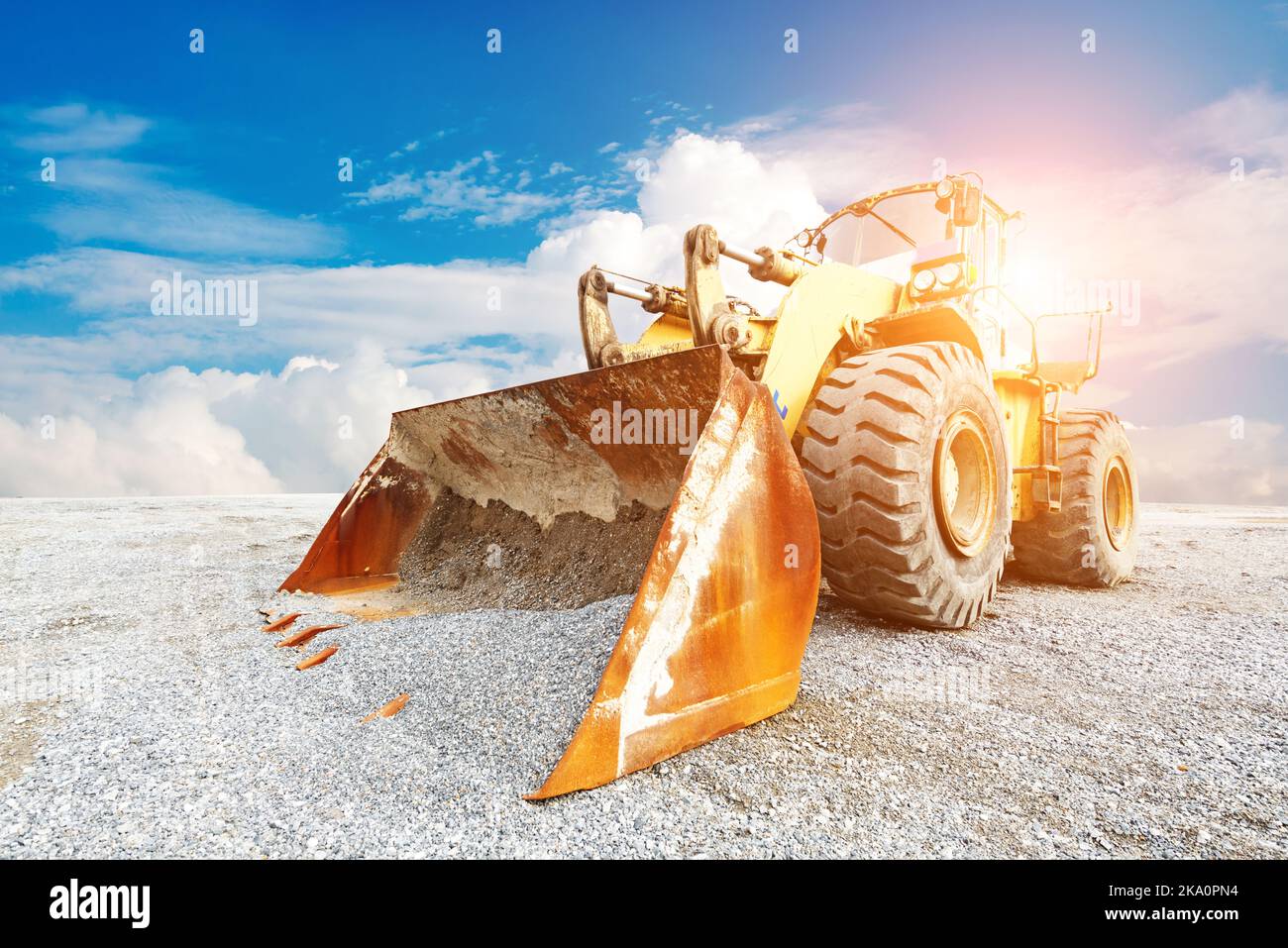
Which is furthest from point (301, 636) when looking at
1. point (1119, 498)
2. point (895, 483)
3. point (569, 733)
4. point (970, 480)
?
point (1119, 498)

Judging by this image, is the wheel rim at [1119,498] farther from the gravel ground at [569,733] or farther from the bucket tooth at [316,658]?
the bucket tooth at [316,658]

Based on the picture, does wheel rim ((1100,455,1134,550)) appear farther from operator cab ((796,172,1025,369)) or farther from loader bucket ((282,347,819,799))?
loader bucket ((282,347,819,799))

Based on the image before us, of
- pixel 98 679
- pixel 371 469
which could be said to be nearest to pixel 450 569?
pixel 371 469

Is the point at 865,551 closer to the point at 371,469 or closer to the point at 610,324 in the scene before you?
the point at 610,324

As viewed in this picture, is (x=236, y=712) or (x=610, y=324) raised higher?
(x=610, y=324)

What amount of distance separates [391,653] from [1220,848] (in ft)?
9.60

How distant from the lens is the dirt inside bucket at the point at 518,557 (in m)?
3.72

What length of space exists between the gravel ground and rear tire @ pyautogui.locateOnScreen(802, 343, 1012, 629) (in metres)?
0.24

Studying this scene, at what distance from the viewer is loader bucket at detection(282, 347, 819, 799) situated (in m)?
2.23

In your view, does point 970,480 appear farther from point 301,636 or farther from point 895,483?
point 301,636

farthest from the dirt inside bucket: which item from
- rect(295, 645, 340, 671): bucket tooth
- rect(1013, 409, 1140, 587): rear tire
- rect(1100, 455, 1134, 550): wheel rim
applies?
rect(1100, 455, 1134, 550): wheel rim

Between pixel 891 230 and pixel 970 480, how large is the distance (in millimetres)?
2101

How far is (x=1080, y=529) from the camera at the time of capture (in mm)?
5723

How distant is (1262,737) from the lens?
8.74 feet
